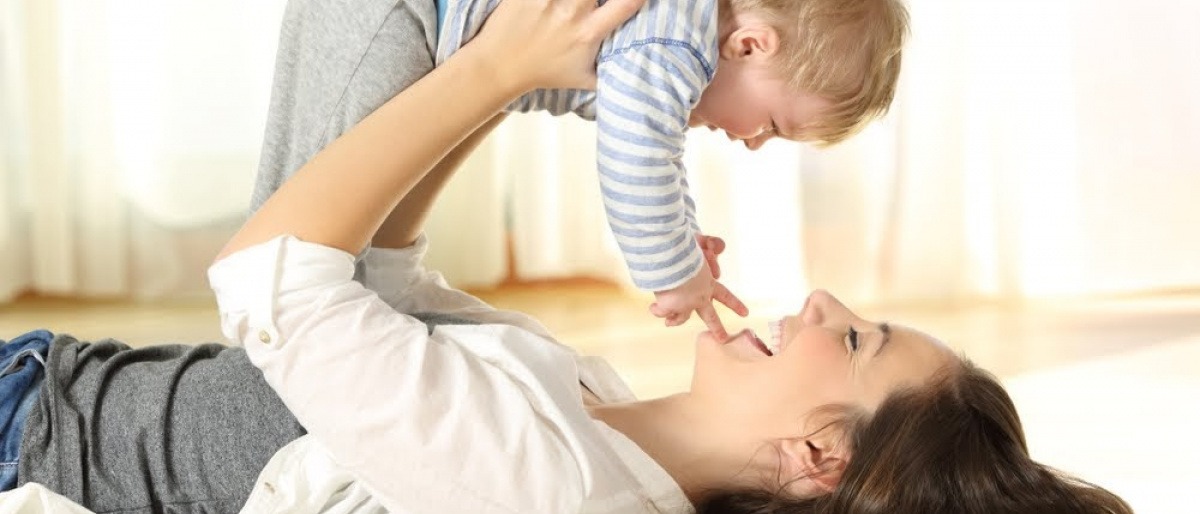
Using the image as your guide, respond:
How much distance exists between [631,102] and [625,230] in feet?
0.50

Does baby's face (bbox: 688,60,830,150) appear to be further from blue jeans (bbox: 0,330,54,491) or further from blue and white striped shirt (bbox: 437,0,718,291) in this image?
blue jeans (bbox: 0,330,54,491)

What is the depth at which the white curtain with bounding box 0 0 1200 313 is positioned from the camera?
137 inches

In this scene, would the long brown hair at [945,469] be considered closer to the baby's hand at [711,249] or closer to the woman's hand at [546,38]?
the baby's hand at [711,249]

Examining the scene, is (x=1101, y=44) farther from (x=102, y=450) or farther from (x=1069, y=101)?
(x=102, y=450)

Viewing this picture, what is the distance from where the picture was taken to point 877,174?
3.89 metres

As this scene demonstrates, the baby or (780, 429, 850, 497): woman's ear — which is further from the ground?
the baby

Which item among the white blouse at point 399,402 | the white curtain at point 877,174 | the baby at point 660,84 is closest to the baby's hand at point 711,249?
the baby at point 660,84

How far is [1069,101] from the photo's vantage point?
3898 mm

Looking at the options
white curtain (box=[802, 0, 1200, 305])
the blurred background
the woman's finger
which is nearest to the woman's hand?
the woman's finger

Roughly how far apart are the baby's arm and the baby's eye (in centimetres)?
15

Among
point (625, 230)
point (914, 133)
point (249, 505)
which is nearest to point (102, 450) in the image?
point (249, 505)

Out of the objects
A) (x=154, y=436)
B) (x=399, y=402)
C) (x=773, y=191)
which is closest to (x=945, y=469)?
(x=399, y=402)

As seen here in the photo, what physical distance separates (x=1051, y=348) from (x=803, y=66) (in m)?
1.99

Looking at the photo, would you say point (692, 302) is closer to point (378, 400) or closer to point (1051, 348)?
point (378, 400)
